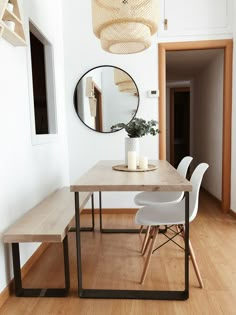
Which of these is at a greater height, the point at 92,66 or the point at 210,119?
the point at 92,66

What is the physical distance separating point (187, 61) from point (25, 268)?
12.8ft

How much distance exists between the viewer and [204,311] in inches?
61.1

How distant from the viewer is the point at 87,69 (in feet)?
10.7

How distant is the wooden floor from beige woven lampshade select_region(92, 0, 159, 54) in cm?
174

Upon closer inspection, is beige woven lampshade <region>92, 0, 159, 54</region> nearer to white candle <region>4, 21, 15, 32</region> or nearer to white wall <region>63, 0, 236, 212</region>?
white candle <region>4, 21, 15, 32</region>

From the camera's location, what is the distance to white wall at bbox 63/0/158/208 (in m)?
3.20

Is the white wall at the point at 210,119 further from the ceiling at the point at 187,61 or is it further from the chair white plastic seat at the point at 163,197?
the chair white plastic seat at the point at 163,197

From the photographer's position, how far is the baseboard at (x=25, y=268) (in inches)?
66.5

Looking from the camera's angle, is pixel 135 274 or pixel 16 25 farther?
pixel 135 274

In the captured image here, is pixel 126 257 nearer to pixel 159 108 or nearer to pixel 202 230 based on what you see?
pixel 202 230

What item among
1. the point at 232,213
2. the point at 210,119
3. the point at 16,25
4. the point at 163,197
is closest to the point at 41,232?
the point at 163,197

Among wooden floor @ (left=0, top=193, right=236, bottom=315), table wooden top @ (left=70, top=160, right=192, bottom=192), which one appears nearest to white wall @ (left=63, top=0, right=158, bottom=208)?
wooden floor @ (left=0, top=193, right=236, bottom=315)

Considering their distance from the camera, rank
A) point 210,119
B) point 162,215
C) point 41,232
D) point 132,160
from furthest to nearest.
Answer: point 210,119 < point 132,160 < point 162,215 < point 41,232

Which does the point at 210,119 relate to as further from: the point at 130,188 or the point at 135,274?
the point at 130,188
